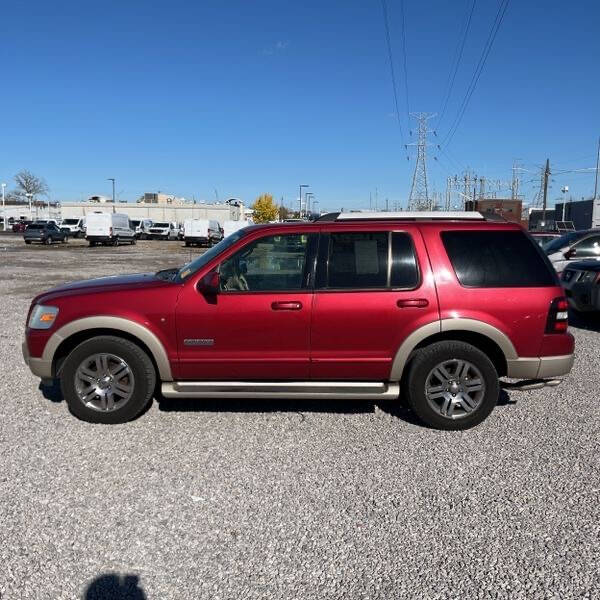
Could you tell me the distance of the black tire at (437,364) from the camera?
454 cm

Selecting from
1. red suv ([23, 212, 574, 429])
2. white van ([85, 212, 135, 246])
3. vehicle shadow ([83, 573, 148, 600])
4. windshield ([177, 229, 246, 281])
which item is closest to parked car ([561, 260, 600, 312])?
red suv ([23, 212, 574, 429])

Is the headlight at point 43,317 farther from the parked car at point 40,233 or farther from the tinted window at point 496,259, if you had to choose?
the parked car at point 40,233

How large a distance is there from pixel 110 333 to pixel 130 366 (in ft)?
1.15

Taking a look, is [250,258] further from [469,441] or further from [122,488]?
[469,441]

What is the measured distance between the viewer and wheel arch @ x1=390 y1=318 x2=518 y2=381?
4480mm

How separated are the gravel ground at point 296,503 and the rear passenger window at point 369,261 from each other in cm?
127

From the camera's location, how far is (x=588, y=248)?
39.4 feet

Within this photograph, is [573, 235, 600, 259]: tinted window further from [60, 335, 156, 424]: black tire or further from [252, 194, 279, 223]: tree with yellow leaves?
[252, 194, 279, 223]: tree with yellow leaves

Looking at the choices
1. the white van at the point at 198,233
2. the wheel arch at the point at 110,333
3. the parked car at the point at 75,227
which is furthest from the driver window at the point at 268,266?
the parked car at the point at 75,227

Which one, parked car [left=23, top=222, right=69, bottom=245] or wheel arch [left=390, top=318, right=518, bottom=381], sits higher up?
parked car [left=23, top=222, right=69, bottom=245]

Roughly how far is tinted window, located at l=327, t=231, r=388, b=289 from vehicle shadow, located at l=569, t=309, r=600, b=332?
6.33 m

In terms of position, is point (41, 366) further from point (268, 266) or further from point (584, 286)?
point (584, 286)

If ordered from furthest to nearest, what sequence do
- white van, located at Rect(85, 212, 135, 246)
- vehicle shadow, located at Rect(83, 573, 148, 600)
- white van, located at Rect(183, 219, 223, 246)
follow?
white van, located at Rect(183, 219, 223, 246), white van, located at Rect(85, 212, 135, 246), vehicle shadow, located at Rect(83, 573, 148, 600)

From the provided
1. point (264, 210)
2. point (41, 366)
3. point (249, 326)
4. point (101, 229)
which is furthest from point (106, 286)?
point (264, 210)
